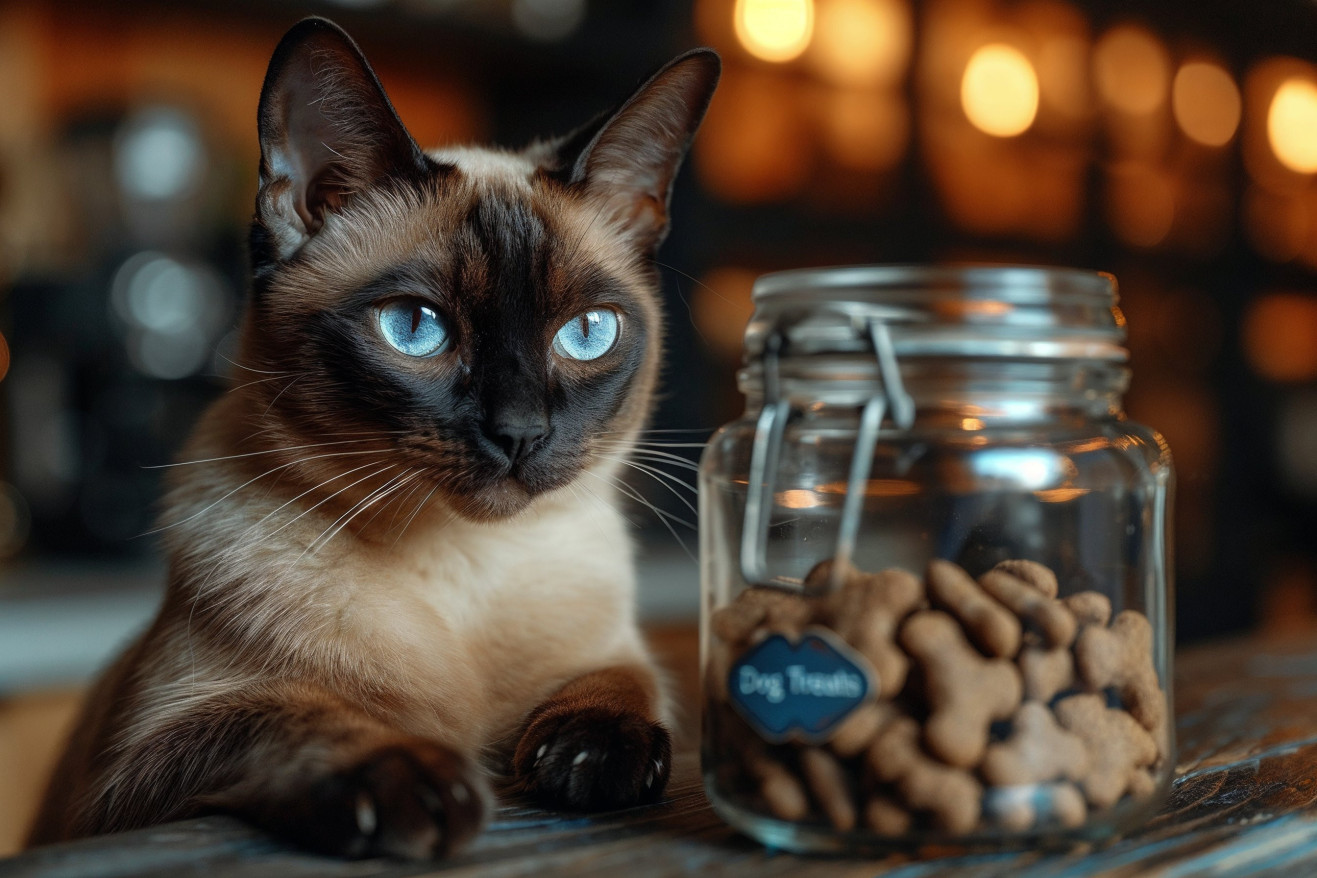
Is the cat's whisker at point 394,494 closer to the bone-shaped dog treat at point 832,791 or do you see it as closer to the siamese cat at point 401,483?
the siamese cat at point 401,483

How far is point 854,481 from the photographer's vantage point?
0.64 metres

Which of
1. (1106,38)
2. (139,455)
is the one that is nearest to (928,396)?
(139,455)

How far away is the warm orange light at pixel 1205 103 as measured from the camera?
17.6ft

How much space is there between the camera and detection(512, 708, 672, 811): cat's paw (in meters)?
0.81

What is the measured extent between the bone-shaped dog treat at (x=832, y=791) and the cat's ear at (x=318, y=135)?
28.5 inches

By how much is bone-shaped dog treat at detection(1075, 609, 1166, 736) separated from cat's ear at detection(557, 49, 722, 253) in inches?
26.9

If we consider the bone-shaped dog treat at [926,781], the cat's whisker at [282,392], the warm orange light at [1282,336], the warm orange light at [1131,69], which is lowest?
the warm orange light at [1282,336]

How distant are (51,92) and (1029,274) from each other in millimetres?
3067

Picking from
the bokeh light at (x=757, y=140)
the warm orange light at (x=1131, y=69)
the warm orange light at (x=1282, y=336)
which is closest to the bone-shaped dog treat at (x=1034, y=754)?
the bokeh light at (x=757, y=140)

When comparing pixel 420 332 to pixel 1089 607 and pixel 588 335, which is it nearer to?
pixel 588 335

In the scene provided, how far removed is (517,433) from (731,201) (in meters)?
2.88

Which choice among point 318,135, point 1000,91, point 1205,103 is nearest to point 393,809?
point 318,135

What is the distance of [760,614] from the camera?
675mm

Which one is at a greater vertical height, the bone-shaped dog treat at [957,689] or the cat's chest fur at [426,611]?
the bone-shaped dog treat at [957,689]
